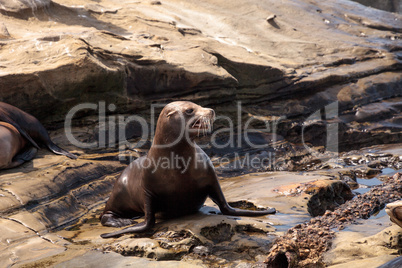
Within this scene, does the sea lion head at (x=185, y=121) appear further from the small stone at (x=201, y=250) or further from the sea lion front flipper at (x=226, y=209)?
the small stone at (x=201, y=250)

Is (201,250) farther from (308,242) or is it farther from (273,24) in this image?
(273,24)

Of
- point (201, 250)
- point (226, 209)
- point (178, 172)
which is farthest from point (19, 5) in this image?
point (201, 250)

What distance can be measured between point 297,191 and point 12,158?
11.9 ft

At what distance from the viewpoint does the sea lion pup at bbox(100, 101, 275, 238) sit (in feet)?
15.2

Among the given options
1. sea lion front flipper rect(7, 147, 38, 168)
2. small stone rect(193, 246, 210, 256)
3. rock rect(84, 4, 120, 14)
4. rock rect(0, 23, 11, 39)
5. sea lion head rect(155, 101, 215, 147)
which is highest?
rock rect(84, 4, 120, 14)

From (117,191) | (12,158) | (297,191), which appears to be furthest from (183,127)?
(12,158)

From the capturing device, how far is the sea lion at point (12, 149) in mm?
6234

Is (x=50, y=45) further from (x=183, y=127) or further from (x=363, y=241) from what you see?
(x=363, y=241)

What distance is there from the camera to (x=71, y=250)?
429cm

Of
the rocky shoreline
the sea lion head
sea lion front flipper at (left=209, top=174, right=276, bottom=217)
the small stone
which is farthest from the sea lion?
the small stone

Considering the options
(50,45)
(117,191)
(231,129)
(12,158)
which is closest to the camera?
(117,191)

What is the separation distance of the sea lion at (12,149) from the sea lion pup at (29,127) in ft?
0.45

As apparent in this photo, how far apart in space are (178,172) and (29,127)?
336 centimetres

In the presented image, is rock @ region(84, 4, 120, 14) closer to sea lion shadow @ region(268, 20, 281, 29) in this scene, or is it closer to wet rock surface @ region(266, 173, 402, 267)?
sea lion shadow @ region(268, 20, 281, 29)
